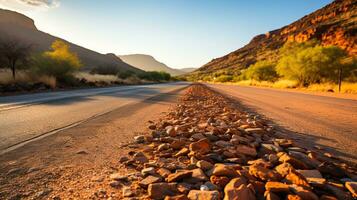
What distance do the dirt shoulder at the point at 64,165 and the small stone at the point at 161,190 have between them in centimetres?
38

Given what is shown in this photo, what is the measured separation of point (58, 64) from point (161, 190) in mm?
25388

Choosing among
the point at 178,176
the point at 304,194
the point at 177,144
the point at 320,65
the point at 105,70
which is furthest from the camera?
the point at 105,70

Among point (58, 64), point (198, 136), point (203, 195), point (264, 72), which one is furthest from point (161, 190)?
point (264, 72)

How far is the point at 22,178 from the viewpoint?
7.70 feet

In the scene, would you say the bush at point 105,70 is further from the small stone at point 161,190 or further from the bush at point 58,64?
the small stone at point 161,190

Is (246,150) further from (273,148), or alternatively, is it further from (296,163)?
(296,163)

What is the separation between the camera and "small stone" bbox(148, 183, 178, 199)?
77.7 inches

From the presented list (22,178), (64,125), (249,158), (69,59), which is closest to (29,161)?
(22,178)

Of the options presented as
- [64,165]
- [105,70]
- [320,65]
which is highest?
[105,70]

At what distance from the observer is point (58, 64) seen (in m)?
23.9

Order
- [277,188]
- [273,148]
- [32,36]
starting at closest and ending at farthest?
[277,188], [273,148], [32,36]

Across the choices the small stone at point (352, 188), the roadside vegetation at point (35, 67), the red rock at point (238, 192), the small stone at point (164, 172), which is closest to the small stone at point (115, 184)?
the small stone at point (164, 172)

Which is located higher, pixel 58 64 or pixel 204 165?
pixel 58 64

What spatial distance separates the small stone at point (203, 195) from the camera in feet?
6.02
